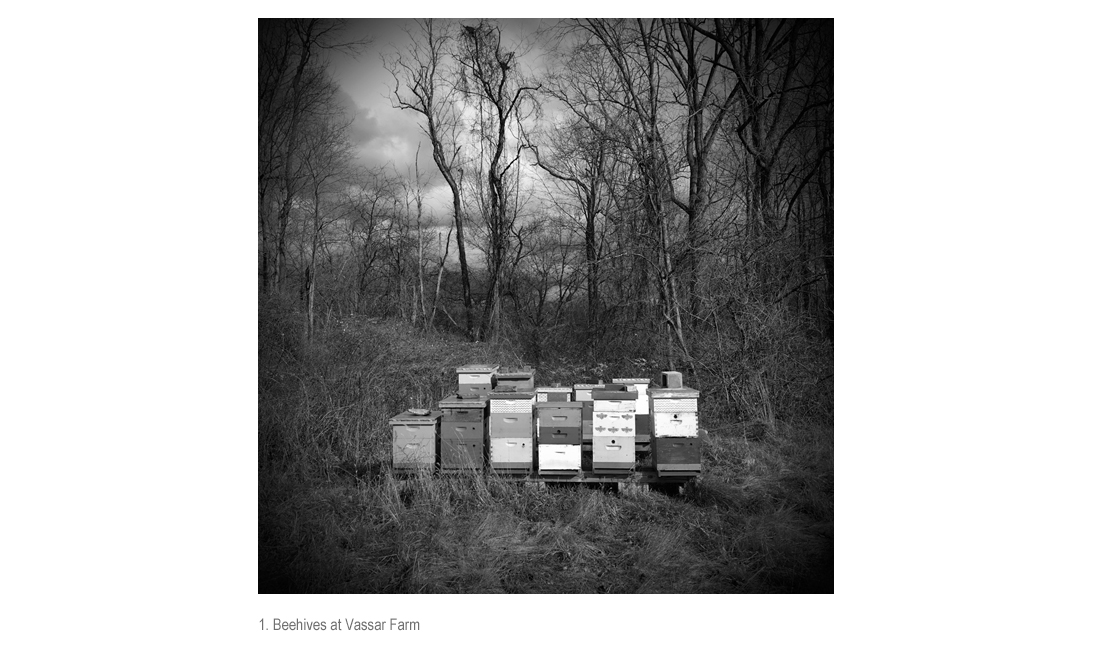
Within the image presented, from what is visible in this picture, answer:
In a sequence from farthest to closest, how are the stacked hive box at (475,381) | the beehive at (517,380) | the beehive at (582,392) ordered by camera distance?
the beehive at (517,380)
the stacked hive box at (475,381)
the beehive at (582,392)

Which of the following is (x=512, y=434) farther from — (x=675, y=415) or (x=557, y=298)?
(x=557, y=298)

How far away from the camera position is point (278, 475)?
159 inches

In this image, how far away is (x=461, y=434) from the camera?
4.32 metres

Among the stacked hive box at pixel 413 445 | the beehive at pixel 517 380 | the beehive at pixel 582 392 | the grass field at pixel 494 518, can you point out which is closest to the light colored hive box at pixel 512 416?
the grass field at pixel 494 518

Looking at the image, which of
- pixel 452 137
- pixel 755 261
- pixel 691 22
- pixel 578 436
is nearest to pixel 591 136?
pixel 691 22

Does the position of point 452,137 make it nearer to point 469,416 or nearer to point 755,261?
point 755,261

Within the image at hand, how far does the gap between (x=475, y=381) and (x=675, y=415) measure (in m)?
1.86

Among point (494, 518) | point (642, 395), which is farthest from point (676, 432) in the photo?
point (494, 518)

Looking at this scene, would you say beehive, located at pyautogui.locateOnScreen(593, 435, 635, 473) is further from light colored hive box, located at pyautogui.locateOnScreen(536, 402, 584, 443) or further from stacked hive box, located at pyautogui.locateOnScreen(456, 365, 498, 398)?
stacked hive box, located at pyautogui.locateOnScreen(456, 365, 498, 398)

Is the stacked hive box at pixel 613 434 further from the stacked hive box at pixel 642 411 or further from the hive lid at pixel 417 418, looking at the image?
the hive lid at pixel 417 418

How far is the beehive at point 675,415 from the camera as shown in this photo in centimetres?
434

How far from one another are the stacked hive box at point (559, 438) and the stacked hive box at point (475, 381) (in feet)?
3.08

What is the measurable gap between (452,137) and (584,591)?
733 centimetres

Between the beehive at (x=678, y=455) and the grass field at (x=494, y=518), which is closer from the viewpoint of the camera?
the grass field at (x=494, y=518)
